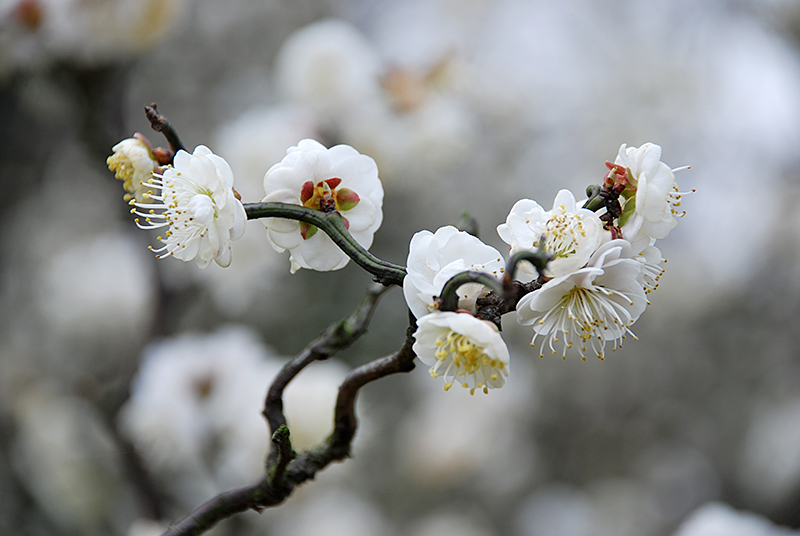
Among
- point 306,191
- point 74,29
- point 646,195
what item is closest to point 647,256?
point 646,195

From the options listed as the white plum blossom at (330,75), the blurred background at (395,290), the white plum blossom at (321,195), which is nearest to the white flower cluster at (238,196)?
the white plum blossom at (321,195)

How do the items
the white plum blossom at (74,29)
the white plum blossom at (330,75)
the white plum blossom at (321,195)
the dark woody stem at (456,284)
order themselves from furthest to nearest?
the white plum blossom at (330,75), the white plum blossom at (74,29), the white plum blossom at (321,195), the dark woody stem at (456,284)

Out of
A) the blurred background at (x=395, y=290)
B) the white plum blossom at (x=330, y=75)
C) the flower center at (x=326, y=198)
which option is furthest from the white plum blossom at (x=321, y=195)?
the white plum blossom at (x=330, y=75)

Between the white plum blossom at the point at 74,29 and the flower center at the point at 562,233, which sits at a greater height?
the white plum blossom at the point at 74,29

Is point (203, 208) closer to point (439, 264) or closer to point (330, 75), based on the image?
point (439, 264)

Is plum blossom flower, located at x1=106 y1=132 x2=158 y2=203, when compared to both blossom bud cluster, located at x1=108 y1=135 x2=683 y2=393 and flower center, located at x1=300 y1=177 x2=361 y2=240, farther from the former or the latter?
flower center, located at x1=300 y1=177 x2=361 y2=240

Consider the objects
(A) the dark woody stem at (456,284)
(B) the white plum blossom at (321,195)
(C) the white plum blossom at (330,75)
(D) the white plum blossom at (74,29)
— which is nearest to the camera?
(A) the dark woody stem at (456,284)

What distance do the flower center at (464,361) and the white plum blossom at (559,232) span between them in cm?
6

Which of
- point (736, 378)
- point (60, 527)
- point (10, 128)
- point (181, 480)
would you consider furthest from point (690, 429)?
point (10, 128)

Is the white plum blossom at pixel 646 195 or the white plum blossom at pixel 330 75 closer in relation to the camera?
the white plum blossom at pixel 646 195

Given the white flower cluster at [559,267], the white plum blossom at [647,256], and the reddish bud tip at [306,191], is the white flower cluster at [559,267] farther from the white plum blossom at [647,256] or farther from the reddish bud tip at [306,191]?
the reddish bud tip at [306,191]

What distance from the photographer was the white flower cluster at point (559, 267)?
367mm

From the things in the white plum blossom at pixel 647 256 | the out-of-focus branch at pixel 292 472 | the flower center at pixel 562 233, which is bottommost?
the out-of-focus branch at pixel 292 472

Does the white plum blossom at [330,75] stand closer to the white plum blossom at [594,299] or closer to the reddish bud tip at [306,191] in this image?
the reddish bud tip at [306,191]
